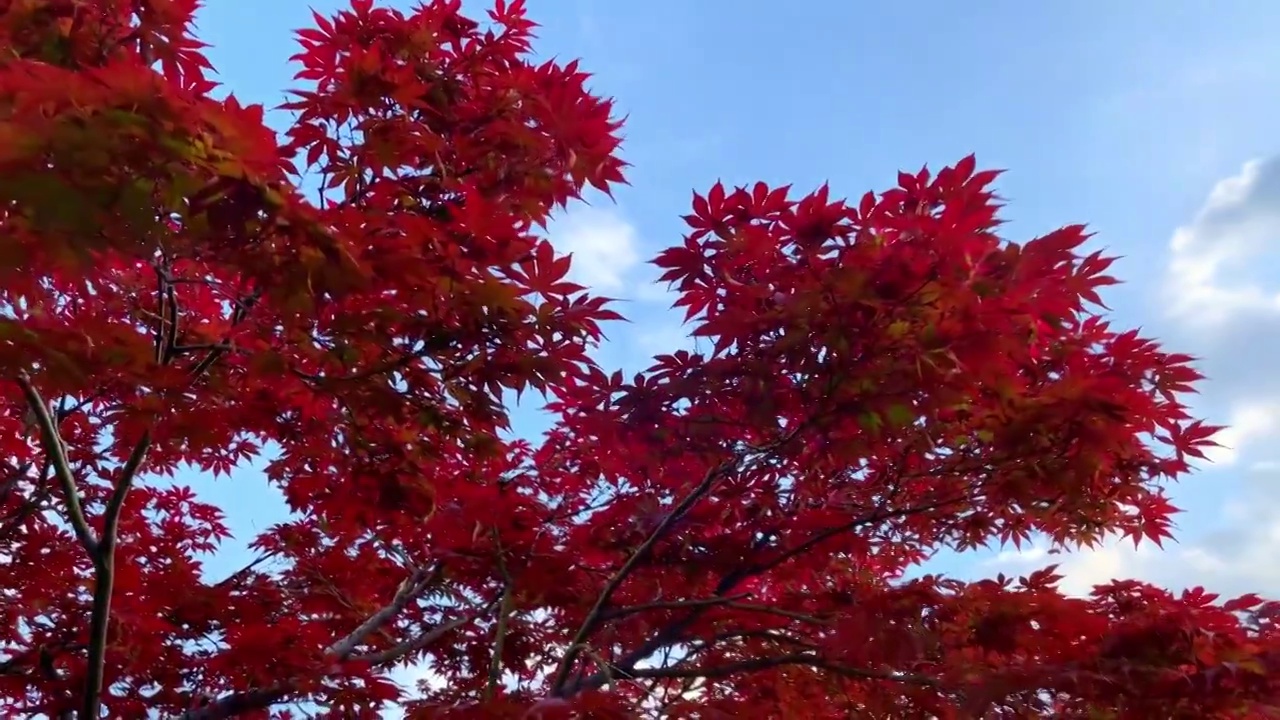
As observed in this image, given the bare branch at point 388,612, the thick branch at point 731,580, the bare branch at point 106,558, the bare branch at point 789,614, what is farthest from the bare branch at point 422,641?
the bare branch at point 789,614

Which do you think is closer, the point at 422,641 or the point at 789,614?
the point at 789,614

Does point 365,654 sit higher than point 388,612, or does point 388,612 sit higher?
point 388,612

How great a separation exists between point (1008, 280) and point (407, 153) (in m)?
2.56

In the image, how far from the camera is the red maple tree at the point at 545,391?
2916mm

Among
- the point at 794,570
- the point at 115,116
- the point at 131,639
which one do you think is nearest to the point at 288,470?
the point at 131,639

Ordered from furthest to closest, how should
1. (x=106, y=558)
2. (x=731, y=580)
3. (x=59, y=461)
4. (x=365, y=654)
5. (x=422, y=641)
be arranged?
1. (x=365, y=654)
2. (x=422, y=641)
3. (x=731, y=580)
4. (x=106, y=558)
5. (x=59, y=461)

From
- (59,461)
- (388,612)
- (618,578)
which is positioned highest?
(388,612)

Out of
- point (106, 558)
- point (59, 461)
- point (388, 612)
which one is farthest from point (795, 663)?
point (59, 461)

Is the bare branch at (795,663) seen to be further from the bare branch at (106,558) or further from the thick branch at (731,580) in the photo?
the bare branch at (106,558)

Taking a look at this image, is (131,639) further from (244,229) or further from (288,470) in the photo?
(244,229)

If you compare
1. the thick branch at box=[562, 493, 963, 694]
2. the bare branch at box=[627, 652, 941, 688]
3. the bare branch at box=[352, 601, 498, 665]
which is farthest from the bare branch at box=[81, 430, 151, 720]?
the bare branch at box=[627, 652, 941, 688]

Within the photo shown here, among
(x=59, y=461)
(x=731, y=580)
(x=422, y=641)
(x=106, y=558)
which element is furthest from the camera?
(x=422, y=641)

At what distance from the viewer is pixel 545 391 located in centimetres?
390

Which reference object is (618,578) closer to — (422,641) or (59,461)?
(422,641)
